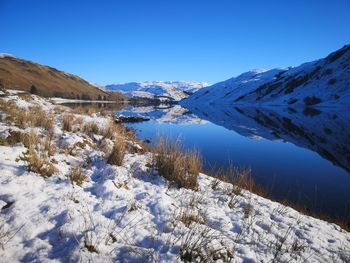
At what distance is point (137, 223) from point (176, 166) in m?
2.81

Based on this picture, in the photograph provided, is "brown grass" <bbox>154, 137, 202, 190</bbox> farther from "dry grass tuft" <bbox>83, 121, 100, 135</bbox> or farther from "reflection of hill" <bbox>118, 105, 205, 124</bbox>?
"reflection of hill" <bbox>118, 105, 205, 124</bbox>

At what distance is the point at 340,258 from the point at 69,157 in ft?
21.0

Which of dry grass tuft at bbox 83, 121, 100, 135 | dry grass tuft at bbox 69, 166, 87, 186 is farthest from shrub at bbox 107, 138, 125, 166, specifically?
dry grass tuft at bbox 83, 121, 100, 135

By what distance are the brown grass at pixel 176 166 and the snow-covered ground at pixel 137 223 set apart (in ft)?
0.81

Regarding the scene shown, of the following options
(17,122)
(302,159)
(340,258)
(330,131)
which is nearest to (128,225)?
(340,258)

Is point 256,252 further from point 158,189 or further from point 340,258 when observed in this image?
point 158,189

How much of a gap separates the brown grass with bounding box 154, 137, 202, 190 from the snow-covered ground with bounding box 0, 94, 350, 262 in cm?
25

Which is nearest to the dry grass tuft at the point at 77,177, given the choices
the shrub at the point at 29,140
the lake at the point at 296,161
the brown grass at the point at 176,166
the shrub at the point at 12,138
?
the shrub at the point at 29,140

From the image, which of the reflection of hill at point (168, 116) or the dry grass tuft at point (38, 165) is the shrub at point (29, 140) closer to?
the dry grass tuft at point (38, 165)

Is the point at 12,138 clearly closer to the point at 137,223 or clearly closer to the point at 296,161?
the point at 137,223

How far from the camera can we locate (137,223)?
5.23 metres

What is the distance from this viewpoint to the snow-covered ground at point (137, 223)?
440 centimetres

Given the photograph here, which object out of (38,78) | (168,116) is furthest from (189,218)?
(38,78)

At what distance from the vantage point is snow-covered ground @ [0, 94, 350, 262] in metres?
4.40
